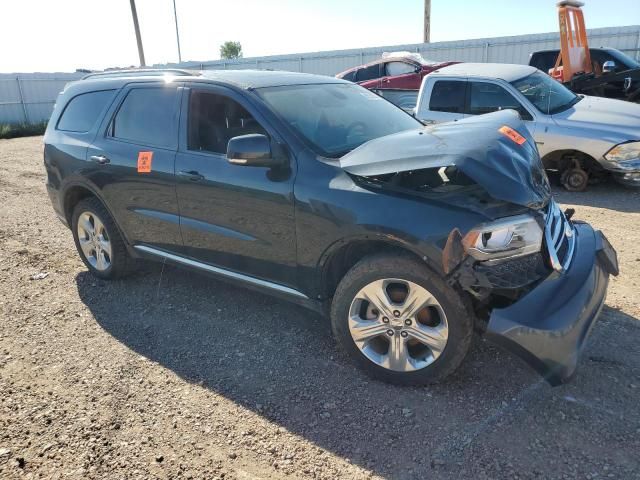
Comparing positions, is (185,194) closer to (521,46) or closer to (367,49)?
(521,46)

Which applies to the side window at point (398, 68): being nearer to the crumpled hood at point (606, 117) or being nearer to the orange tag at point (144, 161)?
the crumpled hood at point (606, 117)

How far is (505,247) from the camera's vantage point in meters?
2.51

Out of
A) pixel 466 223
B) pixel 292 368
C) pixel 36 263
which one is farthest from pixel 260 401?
pixel 36 263

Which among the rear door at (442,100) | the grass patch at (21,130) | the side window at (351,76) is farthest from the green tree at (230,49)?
the rear door at (442,100)

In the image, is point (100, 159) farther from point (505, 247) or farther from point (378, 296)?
point (505, 247)

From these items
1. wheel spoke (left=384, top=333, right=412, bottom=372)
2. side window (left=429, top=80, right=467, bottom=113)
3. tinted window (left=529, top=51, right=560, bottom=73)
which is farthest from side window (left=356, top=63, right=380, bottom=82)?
wheel spoke (left=384, top=333, right=412, bottom=372)

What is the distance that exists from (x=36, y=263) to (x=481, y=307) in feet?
15.0

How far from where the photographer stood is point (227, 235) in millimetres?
3445

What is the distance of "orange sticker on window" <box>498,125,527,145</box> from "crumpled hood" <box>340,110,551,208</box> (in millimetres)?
33

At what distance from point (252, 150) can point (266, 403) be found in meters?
1.48

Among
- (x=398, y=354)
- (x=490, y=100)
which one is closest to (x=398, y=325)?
(x=398, y=354)

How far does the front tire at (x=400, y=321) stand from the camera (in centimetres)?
261

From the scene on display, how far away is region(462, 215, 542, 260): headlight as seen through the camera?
2461mm

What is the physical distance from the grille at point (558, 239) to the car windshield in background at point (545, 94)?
14.3 feet
